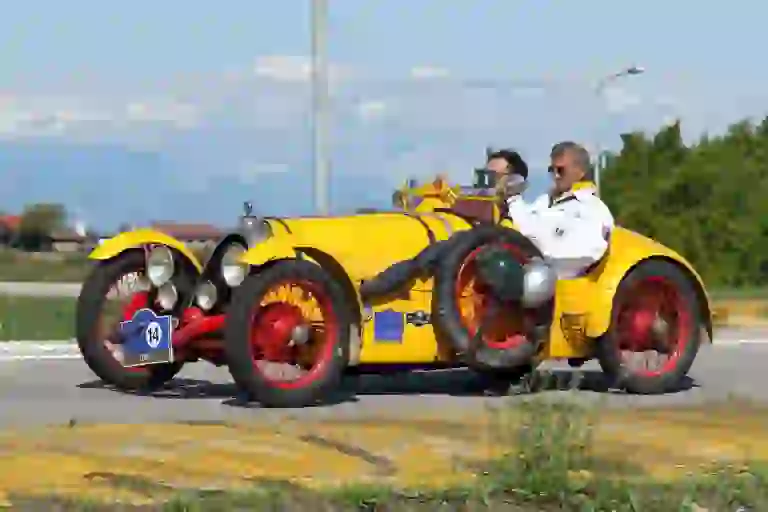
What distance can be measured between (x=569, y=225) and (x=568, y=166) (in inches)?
19.9

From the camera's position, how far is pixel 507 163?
12211 millimetres

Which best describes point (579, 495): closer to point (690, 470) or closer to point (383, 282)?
point (690, 470)

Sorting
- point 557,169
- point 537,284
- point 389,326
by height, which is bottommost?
point 389,326

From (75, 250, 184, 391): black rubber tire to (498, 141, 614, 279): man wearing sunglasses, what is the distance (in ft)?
8.39

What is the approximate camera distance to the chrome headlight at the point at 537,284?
36.2ft

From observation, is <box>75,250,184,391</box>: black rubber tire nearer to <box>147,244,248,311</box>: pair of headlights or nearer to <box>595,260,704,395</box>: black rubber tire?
<box>147,244,248,311</box>: pair of headlights

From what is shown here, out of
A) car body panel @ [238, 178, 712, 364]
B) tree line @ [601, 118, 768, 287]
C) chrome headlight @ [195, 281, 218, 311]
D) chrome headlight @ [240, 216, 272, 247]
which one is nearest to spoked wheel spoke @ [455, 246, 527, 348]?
car body panel @ [238, 178, 712, 364]

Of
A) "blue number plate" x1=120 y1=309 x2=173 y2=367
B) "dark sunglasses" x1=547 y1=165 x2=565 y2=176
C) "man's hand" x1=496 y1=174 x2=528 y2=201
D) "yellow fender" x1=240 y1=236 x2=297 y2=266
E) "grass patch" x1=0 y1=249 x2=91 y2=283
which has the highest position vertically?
"dark sunglasses" x1=547 y1=165 x2=565 y2=176

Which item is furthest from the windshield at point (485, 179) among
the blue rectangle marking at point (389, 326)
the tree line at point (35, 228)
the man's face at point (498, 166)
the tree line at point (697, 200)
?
the tree line at point (35, 228)

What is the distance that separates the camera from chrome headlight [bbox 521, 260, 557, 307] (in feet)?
36.2

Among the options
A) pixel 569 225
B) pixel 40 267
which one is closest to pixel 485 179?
pixel 569 225

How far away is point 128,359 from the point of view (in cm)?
1113

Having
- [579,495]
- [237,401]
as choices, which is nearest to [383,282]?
[237,401]

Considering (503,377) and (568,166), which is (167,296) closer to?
(503,377)
